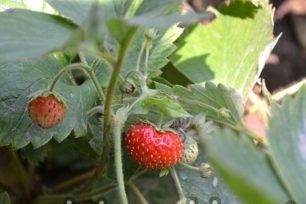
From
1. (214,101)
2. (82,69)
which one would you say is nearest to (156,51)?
(214,101)

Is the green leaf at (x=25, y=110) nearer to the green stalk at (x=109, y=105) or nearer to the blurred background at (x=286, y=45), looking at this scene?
the green stalk at (x=109, y=105)

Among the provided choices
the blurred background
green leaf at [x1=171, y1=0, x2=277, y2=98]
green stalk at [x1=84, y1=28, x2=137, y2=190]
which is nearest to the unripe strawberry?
green stalk at [x1=84, y1=28, x2=137, y2=190]

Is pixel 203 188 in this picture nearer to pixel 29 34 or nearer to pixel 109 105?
pixel 109 105

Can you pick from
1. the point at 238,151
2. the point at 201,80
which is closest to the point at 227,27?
the point at 201,80

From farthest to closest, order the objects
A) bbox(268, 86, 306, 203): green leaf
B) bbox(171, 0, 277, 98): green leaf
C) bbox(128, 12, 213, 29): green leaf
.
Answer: bbox(171, 0, 277, 98): green leaf, bbox(268, 86, 306, 203): green leaf, bbox(128, 12, 213, 29): green leaf

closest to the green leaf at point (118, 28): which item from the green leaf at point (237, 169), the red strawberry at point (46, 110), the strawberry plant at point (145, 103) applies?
the strawberry plant at point (145, 103)

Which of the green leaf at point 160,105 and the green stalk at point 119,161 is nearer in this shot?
the green stalk at point 119,161

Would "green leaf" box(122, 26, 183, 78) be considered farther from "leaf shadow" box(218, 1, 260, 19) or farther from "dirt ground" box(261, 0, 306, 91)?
"dirt ground" box(261, 0, 306, 91)
